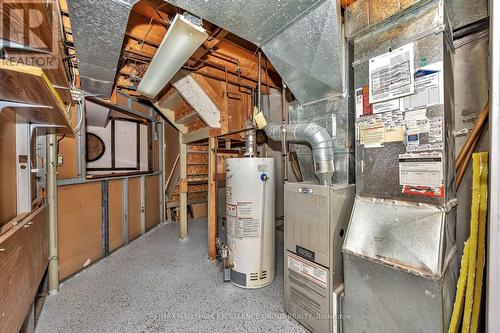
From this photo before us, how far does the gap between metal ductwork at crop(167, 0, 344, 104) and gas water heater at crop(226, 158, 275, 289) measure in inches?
34.5

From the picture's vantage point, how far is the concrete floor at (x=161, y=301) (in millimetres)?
1696

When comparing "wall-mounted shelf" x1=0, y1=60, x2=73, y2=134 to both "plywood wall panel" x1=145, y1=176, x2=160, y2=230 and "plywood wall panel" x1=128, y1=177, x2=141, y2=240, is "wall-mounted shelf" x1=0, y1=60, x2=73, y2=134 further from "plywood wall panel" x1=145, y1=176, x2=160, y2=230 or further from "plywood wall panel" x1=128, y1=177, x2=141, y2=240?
"plywood wall panel" x1=145, y1=176, x2=160, y2=230

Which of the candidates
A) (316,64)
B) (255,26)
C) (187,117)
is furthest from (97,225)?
(316,64)

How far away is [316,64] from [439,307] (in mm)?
1653

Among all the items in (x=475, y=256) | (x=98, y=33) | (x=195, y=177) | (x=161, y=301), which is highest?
(x=98, y=33)

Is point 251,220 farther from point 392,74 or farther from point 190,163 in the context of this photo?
point 190,163

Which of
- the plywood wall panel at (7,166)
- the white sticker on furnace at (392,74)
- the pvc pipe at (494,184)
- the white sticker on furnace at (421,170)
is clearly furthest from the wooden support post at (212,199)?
the pvc pipe at (494,184)

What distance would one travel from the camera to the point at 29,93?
43.3 inches

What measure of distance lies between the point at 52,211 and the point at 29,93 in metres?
1.58

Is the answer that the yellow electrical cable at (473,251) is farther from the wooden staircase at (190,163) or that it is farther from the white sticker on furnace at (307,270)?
the wooden staircase at (190,163)

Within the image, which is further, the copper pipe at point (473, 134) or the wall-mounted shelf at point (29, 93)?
the copper pipe at point (473, 134)

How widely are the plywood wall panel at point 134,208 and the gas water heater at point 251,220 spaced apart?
2140 mm

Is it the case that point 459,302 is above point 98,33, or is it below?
below

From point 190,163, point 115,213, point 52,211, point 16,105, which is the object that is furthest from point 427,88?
point 115,213
